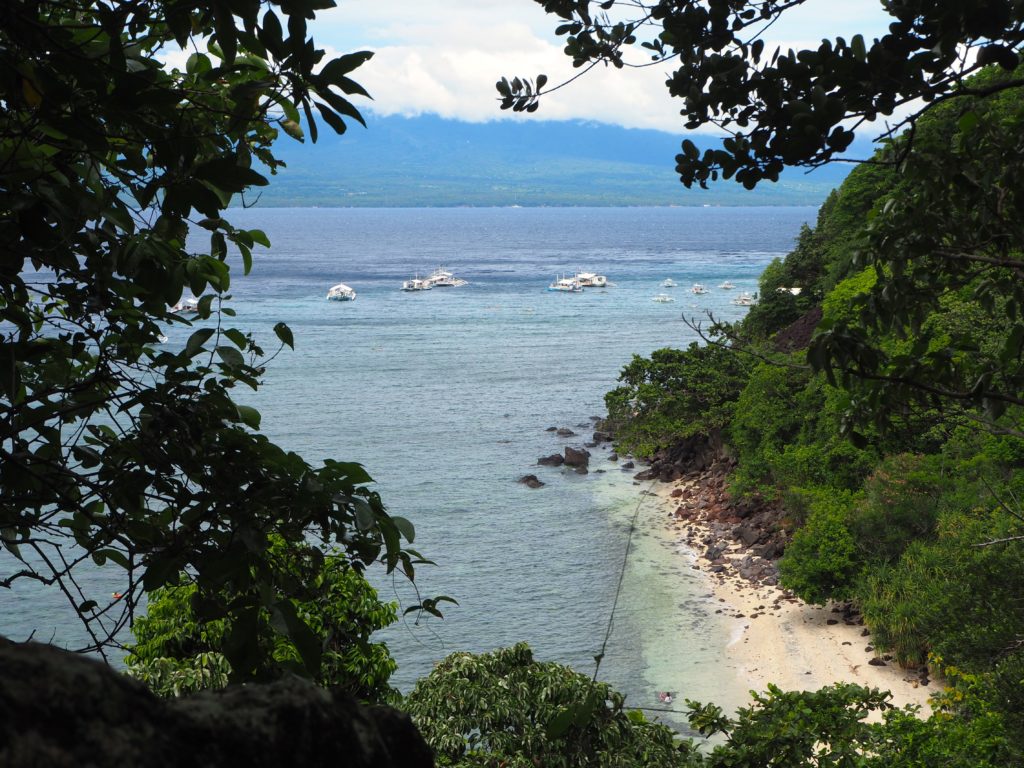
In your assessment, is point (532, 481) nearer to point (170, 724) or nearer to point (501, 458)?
point (501, 458)

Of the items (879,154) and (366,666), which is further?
(366,666)

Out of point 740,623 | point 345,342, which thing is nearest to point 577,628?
point 740,623

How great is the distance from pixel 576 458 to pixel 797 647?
18202mm

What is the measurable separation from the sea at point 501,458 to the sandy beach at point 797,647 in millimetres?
509

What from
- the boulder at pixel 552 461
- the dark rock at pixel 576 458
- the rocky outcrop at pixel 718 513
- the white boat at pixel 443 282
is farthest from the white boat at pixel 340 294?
the rocky outcrop at pixel 718 513

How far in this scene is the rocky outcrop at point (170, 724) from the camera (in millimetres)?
1201

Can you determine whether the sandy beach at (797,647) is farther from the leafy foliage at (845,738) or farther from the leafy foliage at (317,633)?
the leafy foliage at (317,633)

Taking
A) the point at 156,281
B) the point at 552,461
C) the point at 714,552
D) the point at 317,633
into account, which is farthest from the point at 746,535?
the point at 156,281

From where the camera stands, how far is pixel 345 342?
2712 inches

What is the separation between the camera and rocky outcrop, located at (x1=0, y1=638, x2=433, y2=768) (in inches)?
47.3

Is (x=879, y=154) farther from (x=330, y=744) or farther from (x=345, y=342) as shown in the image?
(x=345, y=342)

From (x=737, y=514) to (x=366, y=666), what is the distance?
21.2 meters

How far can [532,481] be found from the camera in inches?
1467

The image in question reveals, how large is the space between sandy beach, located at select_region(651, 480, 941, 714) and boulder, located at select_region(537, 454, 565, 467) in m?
13.2
